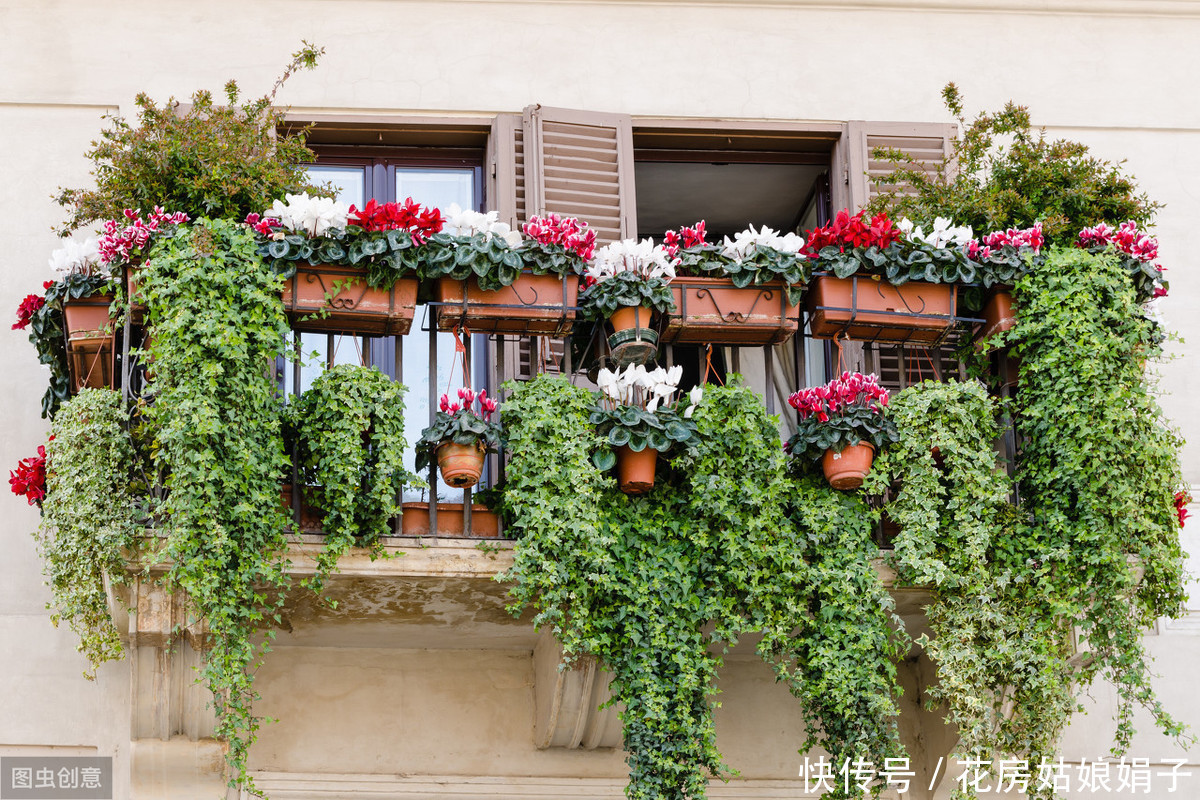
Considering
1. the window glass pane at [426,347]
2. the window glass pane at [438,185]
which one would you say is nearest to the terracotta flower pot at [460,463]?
the window glass pane at [426,347]

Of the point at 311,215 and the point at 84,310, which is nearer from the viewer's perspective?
the point at 311,215

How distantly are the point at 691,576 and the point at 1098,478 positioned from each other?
5.45 feet

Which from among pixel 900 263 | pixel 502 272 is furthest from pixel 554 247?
pixel 900 263

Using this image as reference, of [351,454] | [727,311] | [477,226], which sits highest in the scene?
[477,226]

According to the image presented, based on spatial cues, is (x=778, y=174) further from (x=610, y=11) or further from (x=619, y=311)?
(x=619, y=311)

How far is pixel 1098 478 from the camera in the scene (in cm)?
774

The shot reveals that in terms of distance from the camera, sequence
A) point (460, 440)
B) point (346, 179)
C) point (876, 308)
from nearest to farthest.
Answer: point (460, 440) < point (876, 308) < point (346, 179)

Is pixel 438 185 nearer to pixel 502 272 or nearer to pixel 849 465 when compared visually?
pixel 502 272

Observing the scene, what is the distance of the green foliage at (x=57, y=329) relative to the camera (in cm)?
805

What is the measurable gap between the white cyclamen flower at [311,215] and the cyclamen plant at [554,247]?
761 millimetres

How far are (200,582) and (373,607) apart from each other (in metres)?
1.06

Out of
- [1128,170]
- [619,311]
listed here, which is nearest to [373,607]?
[619,311]

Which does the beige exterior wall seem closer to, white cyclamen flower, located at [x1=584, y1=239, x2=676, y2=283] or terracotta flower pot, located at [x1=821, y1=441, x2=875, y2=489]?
terracotta flower pot, located at [x1=821, y1=441, x2=875, y2=489]

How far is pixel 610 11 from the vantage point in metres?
9.98
